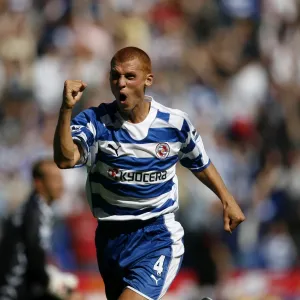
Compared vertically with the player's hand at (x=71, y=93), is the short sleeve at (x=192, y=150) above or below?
below

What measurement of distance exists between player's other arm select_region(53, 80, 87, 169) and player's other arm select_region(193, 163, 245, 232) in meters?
1.33

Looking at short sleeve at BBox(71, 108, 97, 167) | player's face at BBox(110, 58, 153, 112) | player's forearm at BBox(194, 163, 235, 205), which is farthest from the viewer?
player's forearm at BBox(194, 163, 235, 205)

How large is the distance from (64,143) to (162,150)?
3.16 ft

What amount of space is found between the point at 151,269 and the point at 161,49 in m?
8.33

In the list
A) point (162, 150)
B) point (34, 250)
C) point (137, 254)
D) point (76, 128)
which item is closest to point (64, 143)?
point (76, 128)

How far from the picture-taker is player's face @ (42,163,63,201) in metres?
8.91

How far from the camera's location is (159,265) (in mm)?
6785

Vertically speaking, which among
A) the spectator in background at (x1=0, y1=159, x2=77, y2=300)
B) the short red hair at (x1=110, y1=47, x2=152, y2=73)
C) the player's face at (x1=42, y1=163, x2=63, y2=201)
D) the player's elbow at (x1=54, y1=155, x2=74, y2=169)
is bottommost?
the spectator in background at (x1=0, y1=159, x2=77, y2=300)

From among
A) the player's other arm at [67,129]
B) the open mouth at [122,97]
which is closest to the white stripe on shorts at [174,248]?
the open mouth at [122,97]

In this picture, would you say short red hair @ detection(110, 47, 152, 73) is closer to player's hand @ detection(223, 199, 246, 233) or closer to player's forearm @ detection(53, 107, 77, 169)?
player's forearm @ detection(53, 107, 77, 169)

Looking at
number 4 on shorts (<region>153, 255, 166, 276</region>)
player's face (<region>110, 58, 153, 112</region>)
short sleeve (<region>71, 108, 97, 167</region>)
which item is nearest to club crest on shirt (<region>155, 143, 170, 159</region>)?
player's face (<region>110, 58, 153, 112</region>)

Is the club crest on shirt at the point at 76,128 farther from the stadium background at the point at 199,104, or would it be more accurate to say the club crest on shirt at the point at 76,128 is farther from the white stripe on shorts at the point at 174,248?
the stadium background at the point at 199,104

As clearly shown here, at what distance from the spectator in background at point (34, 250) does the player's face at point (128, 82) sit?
8.27 ft

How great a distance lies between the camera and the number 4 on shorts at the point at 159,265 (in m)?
6.76
